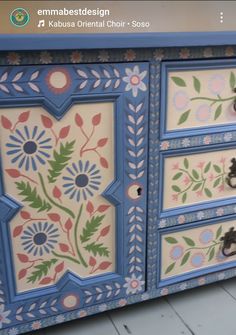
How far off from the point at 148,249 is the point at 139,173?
21 cm

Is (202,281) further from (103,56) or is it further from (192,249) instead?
(103,56)

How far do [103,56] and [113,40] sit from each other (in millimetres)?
44

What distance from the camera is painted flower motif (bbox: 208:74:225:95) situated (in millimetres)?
923

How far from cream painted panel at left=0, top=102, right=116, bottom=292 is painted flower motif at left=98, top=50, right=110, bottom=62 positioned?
94mm

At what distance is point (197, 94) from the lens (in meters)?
0.92

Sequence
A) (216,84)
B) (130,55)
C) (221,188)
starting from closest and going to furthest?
(130,55), (216,84), (221,188)

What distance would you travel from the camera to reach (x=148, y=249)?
3.29 feet

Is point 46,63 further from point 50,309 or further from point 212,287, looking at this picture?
point 212,287

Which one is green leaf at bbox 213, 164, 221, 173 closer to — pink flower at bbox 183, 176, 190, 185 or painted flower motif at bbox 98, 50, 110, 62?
pink flower at bbox 183, 176, 190, 185

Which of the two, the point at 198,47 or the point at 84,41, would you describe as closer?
the point at 84,41

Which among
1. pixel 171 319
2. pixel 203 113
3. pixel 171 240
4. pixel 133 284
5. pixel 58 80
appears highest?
pixel 58 80

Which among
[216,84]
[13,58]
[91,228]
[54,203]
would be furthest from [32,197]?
[216,84]

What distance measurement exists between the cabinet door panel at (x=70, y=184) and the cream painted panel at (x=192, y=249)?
0.08 metres

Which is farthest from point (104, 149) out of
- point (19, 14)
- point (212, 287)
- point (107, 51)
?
point (212, 287)
